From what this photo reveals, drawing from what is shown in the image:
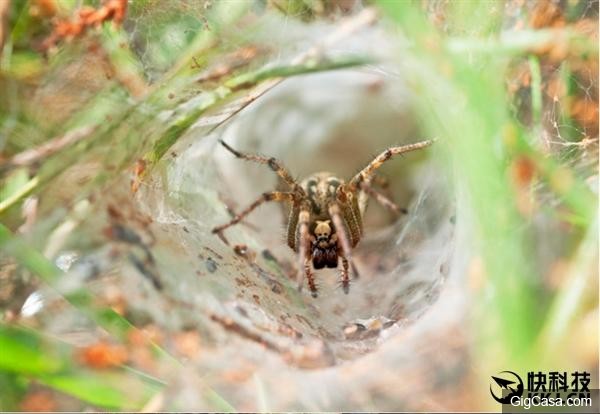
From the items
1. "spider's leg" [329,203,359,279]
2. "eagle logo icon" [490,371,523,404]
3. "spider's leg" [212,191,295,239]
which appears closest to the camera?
"eagle logo icon" [490,371,523,404]

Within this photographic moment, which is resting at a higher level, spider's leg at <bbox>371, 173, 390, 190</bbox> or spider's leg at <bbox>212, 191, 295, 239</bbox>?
spider's leg at <bbox>371, 173, 390, 190</bbox>

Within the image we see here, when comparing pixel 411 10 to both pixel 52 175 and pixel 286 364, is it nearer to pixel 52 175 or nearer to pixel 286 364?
pixel 286 364

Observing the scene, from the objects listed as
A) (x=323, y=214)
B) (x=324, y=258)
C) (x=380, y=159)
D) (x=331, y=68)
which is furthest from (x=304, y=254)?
(x=331, y=68)

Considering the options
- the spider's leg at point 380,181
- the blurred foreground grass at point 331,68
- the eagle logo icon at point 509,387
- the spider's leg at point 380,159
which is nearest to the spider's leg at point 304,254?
the spider's leg at point 380,159

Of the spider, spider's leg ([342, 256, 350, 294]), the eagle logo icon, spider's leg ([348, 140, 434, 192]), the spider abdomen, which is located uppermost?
spider's leg ([348, 140, 434, 192])

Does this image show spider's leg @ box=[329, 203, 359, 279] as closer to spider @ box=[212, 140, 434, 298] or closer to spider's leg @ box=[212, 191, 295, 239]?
spider @ box=[212, 140, 434, 298]

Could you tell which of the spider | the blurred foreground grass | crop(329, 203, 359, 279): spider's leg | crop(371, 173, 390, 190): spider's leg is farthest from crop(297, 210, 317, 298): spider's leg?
crop(371, 173, 390, 190): spider's leg

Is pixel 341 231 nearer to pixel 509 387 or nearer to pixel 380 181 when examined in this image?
pixel 380 181
